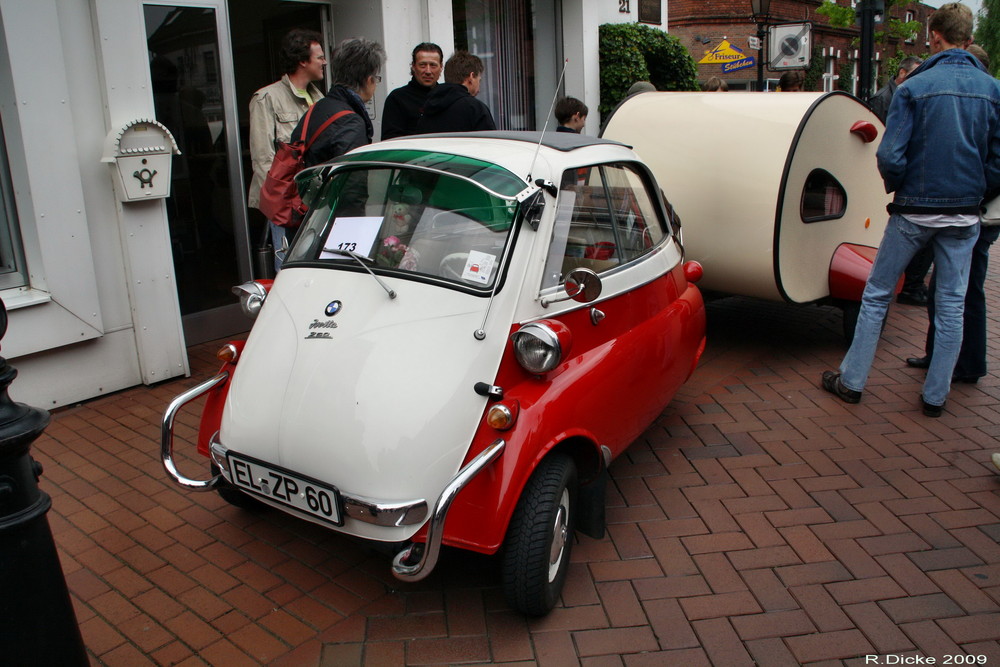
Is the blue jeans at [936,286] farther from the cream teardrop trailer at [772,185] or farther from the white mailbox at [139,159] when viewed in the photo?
the white mailbox at [139,159]

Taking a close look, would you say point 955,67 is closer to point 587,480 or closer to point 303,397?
point 587,480

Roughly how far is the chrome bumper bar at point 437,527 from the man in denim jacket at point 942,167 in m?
3.17

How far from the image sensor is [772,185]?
540cm

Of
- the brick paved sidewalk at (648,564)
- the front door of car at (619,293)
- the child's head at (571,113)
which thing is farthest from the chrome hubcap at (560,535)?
the child's head at (571,113)

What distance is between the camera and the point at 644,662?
2.85 m

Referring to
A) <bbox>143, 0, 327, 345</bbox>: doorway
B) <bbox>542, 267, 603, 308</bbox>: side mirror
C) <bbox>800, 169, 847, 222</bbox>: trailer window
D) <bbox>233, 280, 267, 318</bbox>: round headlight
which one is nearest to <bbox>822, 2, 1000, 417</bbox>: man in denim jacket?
<bbox>800, 169, 847, 222</bbox>: trailer window

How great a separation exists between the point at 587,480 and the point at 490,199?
121 cm

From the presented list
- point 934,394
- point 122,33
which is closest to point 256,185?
point 122,33

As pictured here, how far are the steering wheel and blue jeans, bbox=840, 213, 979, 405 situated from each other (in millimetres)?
2915

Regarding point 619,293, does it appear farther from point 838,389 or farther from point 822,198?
point 822,198

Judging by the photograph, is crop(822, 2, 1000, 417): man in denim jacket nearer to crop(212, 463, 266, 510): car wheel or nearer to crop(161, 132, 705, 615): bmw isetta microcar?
crop(161, 132, 705, 615): bmw isetta microcar

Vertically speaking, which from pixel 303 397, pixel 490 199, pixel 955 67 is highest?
pixel 955 67

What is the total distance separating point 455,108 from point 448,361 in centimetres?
313

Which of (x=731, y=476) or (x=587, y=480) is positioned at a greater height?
(x=587, y=480)
